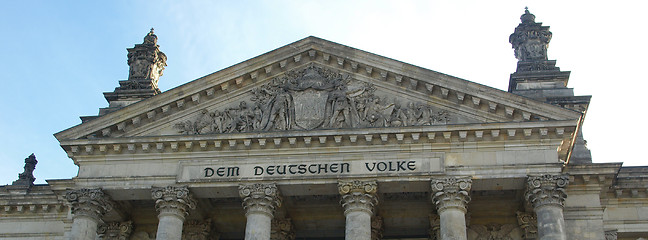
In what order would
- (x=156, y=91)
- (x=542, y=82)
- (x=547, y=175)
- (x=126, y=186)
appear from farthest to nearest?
(x=156, y=91), (x=542, y=82), (x=126, y=186), (x=547, y=175)

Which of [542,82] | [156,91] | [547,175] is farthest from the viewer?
[156,91]

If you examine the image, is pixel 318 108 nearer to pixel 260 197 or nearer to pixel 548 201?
pixel 260 197

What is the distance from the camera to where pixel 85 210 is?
87.1 ft

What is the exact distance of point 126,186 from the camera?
2709 centimetres

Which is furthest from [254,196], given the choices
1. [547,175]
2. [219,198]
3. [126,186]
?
[547,175]

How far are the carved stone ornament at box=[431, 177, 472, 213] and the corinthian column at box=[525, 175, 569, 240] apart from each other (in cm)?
197

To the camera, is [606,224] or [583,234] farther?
[606,224]

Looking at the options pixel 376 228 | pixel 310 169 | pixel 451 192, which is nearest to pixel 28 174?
pixel 310 169

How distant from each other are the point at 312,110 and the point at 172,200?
562 cm

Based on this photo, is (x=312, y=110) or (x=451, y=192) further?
(x=312, y=110)

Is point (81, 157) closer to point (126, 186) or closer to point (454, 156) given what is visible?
point (126, 186)

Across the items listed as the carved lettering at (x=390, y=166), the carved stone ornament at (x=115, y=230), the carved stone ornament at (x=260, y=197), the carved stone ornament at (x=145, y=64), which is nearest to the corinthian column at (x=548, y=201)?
the carved lettering at (x=390, y=166)

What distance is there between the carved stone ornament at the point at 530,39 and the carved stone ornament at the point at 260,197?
1159 cm

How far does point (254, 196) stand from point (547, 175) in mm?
9371
